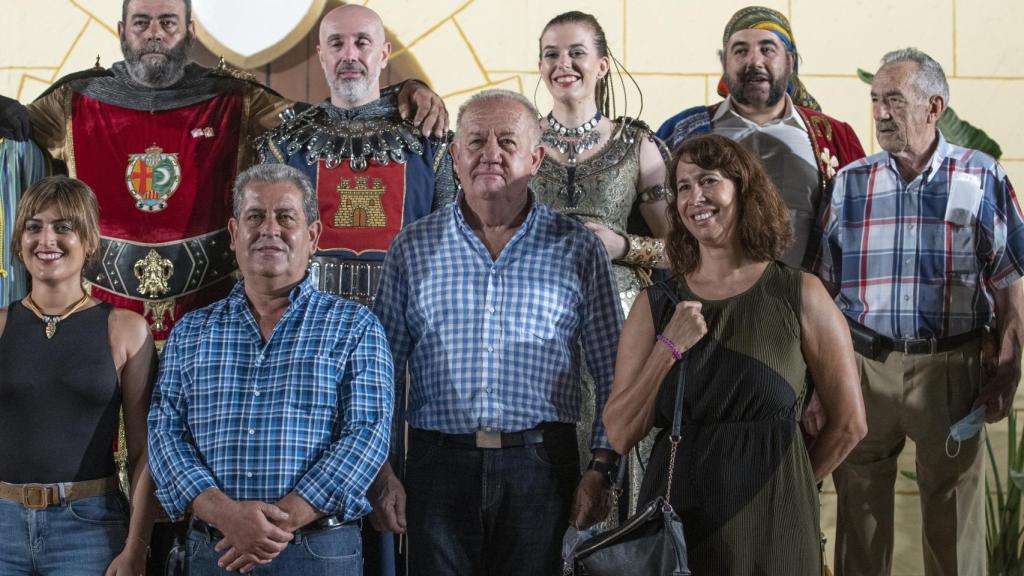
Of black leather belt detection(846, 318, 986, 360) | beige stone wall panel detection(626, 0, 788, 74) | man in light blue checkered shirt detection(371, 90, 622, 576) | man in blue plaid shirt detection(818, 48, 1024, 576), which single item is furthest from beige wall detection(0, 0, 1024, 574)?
man in light blue checkered shirt detection(371, 90, 622, 576)

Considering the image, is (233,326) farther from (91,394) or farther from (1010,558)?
(1010,558)

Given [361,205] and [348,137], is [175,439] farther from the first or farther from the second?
[348,137]

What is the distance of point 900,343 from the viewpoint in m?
3.31

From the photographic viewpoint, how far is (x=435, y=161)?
11.4ft

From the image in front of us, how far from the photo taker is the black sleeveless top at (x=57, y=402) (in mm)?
2436

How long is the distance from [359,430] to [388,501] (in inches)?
9.2

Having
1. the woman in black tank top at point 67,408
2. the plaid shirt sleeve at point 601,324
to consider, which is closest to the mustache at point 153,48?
the woman in black tank top at point 67,408

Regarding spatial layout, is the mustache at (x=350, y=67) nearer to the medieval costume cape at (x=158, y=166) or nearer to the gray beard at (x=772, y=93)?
the medieval costume cape at (x=158, y=166)

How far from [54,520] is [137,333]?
42 cm

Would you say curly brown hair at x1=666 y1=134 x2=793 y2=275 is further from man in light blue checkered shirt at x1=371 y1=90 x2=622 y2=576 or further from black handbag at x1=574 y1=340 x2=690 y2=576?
black handbag at x1=574 y1=340 x2=690 y2=576

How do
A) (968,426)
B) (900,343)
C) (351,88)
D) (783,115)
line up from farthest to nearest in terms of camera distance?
(783,115), (351,88), (900,343), (968,426)

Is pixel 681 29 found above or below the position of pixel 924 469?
above

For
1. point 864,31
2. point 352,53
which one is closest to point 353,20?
point 352,53

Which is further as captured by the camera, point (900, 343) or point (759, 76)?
point (759, 76)
